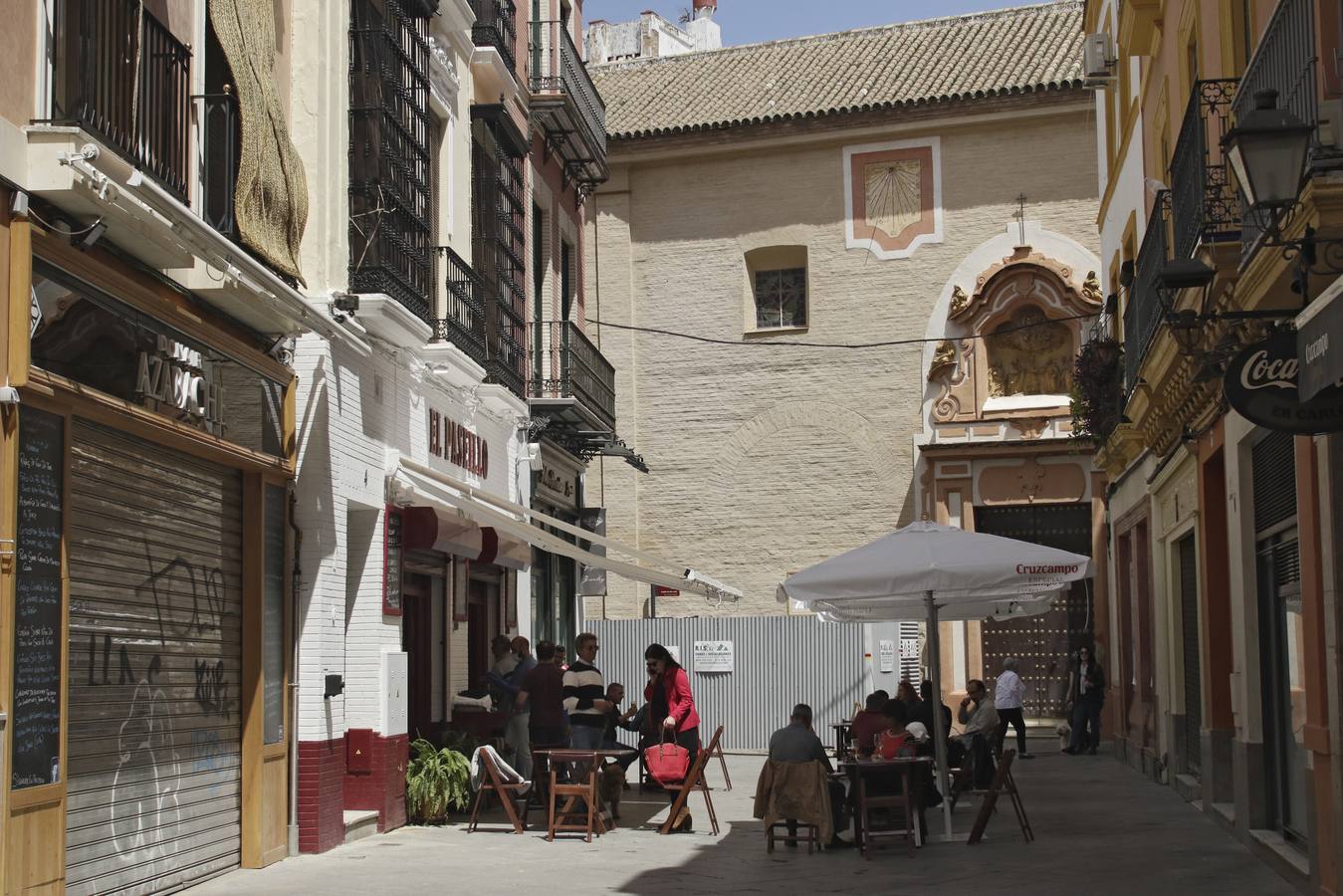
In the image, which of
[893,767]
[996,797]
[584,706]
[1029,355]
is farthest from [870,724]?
[1029,355]

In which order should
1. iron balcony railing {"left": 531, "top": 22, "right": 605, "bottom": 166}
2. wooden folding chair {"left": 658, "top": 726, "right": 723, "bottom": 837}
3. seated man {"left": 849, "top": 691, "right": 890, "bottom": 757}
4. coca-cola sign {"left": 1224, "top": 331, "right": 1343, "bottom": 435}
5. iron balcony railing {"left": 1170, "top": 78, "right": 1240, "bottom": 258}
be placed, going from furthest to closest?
iron balcony railing {"left": 531, "top": 22, "right": 605, "bottom": 166} → seated man {"left": 849, "top": 691, "right": 890, "bottom": 757} → wooden folding chair {"left": 658, "top": 726, "right": 723, "bottom": 837} → iron balcony railing {"left": 1170, "top": 78, "right": 1240, "bottom": 258} → coca-cola sign {"left": 1224, "top": 331, "right": 1343, "bottom": 435}

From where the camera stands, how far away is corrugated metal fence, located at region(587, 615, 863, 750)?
26125mm

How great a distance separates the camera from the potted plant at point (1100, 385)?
24.0m

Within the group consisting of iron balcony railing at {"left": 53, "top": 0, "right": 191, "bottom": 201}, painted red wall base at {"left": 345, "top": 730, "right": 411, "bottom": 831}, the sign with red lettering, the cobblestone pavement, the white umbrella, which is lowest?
the cobblestone pavement

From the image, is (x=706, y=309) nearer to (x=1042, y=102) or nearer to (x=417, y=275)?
(x=1042, y=102)

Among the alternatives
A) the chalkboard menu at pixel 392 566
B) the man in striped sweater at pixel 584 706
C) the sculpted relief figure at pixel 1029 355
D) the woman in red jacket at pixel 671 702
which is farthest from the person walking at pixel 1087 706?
the chalkboard menu at pixel 392 566

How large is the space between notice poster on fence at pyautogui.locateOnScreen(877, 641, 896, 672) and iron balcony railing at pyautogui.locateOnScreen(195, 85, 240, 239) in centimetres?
1633

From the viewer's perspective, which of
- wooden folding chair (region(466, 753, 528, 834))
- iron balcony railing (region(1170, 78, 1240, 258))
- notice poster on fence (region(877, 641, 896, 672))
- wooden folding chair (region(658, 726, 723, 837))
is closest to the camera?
iron balcony railing (region(1170, 78, 1240, 258))

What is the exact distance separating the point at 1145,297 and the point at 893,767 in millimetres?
7294

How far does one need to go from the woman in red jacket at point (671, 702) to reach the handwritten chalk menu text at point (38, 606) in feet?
24.4

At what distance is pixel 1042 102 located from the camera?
1236 inches

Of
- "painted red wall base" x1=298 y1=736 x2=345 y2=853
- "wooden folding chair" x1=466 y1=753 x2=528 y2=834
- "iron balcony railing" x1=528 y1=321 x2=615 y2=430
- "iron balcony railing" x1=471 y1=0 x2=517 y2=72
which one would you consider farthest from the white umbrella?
"iron balcony railing" x1=471 y1=0 x2=517 y2=72

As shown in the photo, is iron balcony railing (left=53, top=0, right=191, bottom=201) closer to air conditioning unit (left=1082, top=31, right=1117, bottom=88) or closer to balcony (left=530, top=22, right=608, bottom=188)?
balcony (left=530, top=22, right=608, bottom=188)

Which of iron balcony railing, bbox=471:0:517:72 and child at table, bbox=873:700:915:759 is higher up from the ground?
iron balcony railing, bbox=471:0:517:72
